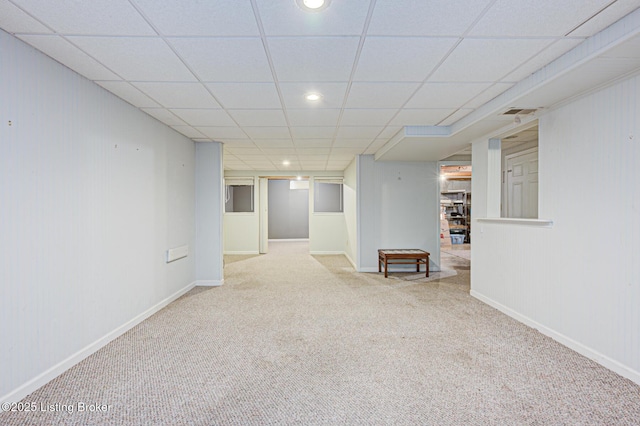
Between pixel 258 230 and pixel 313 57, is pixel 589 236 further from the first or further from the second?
pixel 258 230

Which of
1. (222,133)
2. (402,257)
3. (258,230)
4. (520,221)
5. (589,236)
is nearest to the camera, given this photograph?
(589,236)

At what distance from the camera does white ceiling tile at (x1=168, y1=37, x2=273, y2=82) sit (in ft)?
6.42

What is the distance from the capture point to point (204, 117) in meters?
3.49

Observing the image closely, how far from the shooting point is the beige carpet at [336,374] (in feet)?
5.82

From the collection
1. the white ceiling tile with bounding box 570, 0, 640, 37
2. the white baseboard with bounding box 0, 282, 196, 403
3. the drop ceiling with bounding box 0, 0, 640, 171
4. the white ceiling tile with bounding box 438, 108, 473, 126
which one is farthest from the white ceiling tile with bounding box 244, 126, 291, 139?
the white ceiling tile with bounding box 570, 0, 640, 37

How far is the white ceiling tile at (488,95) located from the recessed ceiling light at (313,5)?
1.80 meters

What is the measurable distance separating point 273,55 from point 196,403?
91.2 inches

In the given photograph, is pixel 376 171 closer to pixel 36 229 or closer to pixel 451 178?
pixel 36 229

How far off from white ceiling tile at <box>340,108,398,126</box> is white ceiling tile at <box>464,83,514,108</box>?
746mm

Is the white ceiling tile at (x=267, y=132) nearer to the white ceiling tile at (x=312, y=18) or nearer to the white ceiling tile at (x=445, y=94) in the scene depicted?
the white ceiling tile at (x=445, y=94)

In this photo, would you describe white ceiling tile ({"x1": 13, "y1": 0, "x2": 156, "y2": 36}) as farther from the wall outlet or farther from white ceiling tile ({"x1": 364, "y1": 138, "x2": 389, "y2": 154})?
white ceiling tile ({"x1": 364, "y1": 138, "x2": 389, "y2": 154})

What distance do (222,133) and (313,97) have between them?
183 cm

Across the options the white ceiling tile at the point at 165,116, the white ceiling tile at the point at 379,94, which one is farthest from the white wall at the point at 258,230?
the white ceiling tile at the point at 379,94

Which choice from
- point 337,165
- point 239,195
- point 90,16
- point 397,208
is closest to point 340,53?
point 90,16
